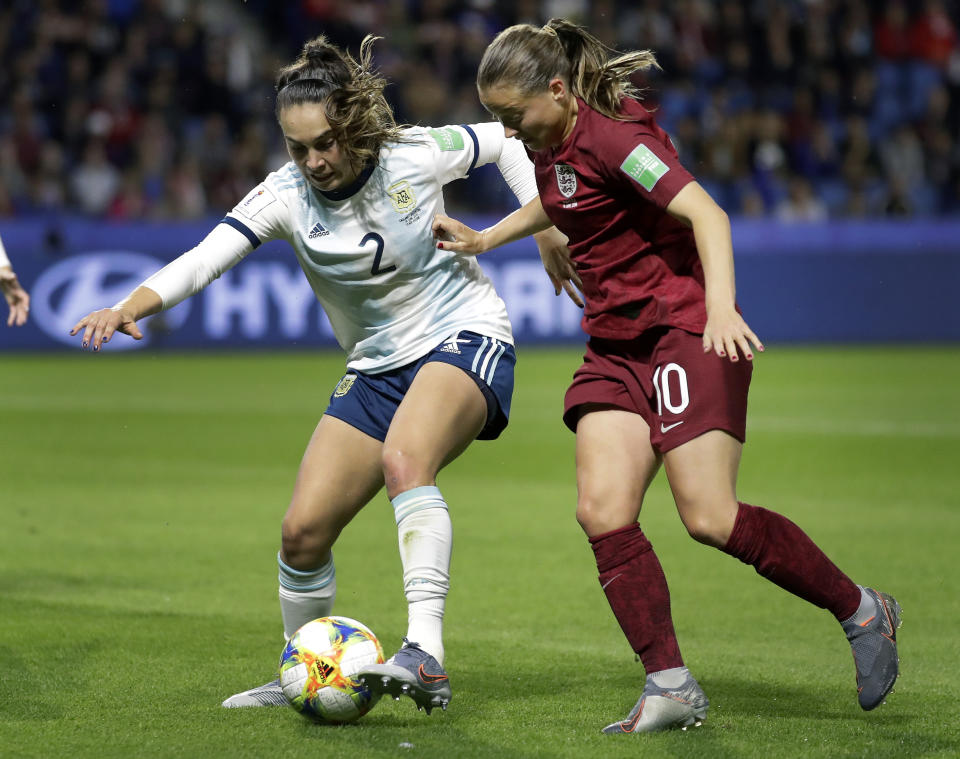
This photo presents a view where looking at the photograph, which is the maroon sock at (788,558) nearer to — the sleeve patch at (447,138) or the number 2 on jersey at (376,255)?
the number 2 on jersey at (376,255)

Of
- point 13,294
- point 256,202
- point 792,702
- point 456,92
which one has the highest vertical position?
point 456,92

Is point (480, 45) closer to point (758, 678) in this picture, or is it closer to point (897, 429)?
point (897, 429)

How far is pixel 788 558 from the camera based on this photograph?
4336mm

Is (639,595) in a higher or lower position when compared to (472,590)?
higher

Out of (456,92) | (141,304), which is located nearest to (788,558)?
(141,304)

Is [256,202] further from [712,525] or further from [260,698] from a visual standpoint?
[712,525]

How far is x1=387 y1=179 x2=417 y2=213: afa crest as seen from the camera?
15.6 ft

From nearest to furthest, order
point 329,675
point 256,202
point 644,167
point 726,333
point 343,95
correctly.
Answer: point 726,333 → point 644,167 → point 329,675 → point 343,95 → point 256,202

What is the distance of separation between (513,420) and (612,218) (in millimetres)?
8139

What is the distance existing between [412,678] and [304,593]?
0.98 meters

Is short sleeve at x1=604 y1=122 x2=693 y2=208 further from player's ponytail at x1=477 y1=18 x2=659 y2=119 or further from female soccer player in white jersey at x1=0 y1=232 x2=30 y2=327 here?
female soccer player in white jersey at x1=0 y1=232 x2=30 y2=327

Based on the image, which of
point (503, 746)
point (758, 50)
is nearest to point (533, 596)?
point (503, 746)

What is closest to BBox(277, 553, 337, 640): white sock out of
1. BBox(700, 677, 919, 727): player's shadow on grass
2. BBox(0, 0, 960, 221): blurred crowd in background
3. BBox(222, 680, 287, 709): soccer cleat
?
BBox(222, 680, 287, 709): soccer cleat

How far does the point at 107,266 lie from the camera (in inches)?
639
